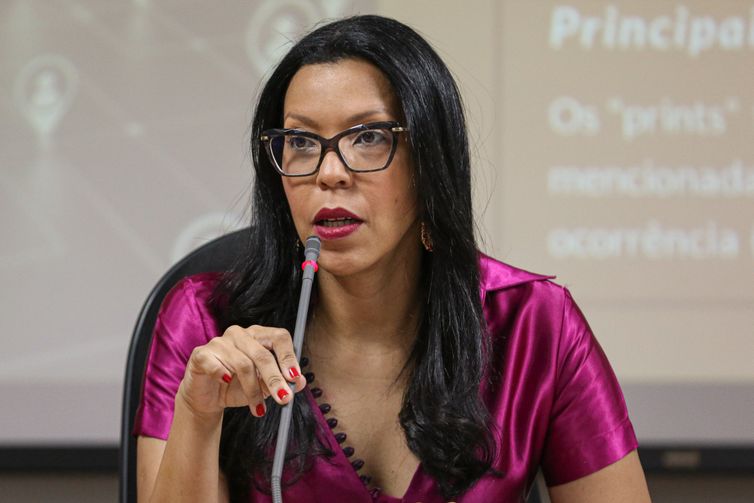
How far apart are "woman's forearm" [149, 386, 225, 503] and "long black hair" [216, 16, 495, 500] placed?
0.45 ft

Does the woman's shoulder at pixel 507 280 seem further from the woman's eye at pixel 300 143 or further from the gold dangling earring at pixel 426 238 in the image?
the woman's eye at pixel 300 143

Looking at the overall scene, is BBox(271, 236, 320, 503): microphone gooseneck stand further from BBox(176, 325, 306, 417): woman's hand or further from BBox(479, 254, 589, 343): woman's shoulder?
BBox(479, 254, 589, 343): woman's shoulder

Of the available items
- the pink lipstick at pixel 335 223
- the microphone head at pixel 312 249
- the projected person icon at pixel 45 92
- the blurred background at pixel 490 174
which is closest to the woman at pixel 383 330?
the pink lipstick at pixel 335 223

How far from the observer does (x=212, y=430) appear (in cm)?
133

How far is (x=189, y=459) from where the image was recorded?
1.33m

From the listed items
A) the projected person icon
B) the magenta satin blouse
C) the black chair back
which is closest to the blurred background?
the projected person icon

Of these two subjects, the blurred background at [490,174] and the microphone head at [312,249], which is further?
the blurred background at [490,174]

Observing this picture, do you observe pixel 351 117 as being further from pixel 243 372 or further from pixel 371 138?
pixel 243 372

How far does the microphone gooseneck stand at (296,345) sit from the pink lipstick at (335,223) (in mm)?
140

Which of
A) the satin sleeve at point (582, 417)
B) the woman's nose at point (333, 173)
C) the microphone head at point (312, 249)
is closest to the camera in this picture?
the microphone head at point (312, 249)

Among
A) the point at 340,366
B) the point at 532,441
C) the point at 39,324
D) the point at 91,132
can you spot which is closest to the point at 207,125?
the point at 91,132

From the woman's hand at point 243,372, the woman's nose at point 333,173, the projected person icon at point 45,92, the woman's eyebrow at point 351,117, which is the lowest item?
the woman's hand at point 243,372

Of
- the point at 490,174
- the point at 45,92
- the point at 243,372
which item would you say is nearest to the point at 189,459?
the point at 243,372

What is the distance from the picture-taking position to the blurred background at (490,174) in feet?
9.40
